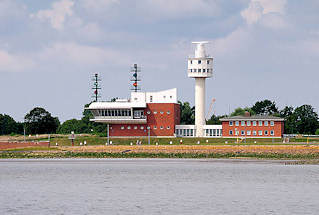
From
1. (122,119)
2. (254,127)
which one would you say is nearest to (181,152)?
Answer: (254,127)

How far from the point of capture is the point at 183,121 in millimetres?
170875

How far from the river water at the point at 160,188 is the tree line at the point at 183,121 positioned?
72.1 m

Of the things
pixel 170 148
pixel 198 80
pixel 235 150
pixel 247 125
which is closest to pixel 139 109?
pixel 198 80

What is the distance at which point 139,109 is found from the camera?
136875mm

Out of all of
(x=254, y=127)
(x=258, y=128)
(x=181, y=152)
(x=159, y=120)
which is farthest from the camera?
(x=159, y=120)

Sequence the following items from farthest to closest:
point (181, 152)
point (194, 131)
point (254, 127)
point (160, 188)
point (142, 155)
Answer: point (194, 131), point (254, 127), point (181, 152), point (142, 155), point (160, 188)

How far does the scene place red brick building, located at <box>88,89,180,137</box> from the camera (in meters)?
136

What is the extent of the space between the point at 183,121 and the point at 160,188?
120 m

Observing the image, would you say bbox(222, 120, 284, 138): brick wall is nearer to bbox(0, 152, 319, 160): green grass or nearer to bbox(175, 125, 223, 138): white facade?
bbox(175, 125, 223, 138): white facade

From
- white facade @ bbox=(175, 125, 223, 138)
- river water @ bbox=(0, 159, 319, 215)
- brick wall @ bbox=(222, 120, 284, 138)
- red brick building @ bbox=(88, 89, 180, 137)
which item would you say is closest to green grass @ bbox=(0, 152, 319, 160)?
river water @ bbox=(0, 159, 319, 215)

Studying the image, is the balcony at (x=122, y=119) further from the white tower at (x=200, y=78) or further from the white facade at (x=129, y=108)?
the white tower at (x=200, y=78)

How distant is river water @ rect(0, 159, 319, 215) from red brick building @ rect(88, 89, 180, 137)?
57.3 metres

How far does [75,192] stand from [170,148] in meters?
56.4

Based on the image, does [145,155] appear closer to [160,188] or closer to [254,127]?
[160,188]
